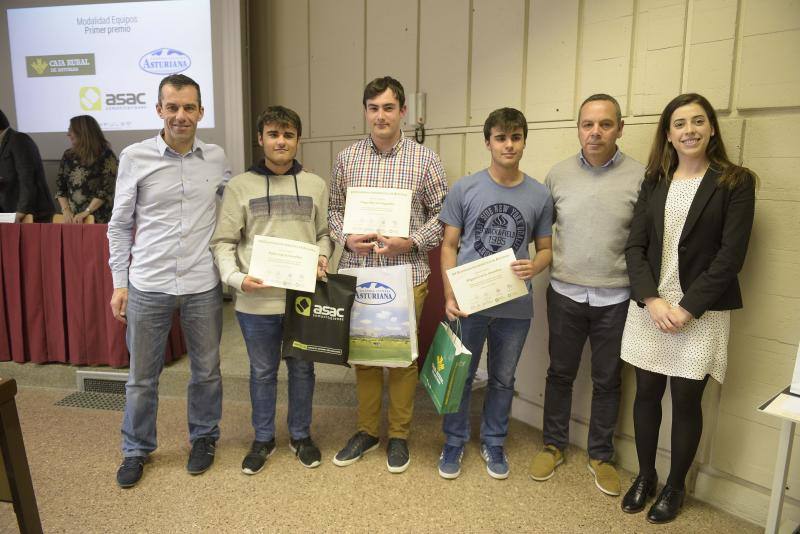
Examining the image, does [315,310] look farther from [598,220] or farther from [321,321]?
[598,220]

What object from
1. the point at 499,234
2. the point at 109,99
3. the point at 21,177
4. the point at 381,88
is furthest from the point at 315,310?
the point at 109,99

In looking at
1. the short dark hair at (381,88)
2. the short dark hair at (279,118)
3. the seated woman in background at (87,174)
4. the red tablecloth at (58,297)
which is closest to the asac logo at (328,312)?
the short dark hair at (279,118)

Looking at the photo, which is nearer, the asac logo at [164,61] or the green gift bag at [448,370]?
the green gift bag at [448,370]

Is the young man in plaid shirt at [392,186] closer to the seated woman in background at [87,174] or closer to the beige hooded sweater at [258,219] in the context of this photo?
the beige hooded sweater at [258,219]

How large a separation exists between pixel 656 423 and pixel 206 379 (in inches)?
71.0

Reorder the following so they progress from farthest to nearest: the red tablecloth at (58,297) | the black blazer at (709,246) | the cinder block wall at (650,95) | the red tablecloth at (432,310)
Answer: the red tablecloth at (58,297) → the red tablecloth at (432,310) → the cinder block wall at (650,95) → the black blazer at (709,246)

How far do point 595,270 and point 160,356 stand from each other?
1.78 metres

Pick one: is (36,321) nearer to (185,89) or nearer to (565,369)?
(185,89)

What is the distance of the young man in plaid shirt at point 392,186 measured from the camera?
2.06m

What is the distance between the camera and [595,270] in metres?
2.03

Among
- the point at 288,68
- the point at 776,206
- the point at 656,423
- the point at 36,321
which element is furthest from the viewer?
the point at 288,68

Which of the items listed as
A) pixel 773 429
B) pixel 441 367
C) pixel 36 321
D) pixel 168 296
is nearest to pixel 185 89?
pixel 168 296

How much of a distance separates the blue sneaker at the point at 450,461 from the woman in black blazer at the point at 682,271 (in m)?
0.66

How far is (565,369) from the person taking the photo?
2215 millimetres
